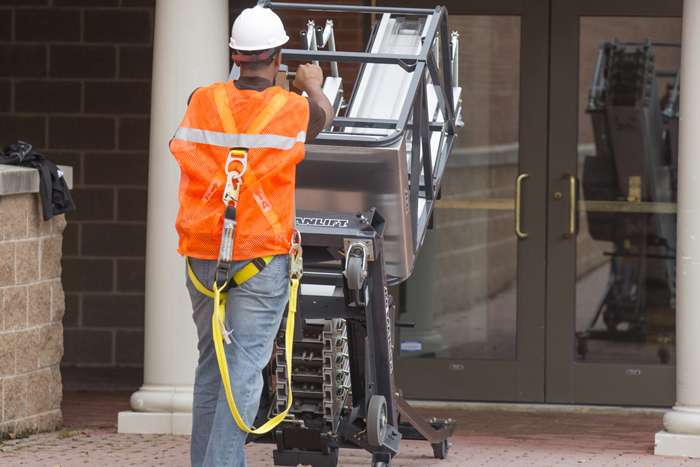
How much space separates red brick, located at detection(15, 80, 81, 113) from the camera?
7875 mm

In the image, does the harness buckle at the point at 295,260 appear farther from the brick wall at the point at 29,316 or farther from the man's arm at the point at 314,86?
the brick wall at the point at 29,316

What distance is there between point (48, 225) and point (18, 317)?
0.55 metres

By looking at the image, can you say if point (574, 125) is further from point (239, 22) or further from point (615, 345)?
point (239, 22)

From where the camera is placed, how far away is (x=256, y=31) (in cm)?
365

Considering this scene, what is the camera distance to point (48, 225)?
5.89 metres

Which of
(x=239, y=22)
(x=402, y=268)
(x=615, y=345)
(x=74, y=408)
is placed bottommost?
(x=74, y=408)

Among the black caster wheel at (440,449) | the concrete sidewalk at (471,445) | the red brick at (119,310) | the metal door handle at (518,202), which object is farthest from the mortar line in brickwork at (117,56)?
the black caster wheel at (440,449)

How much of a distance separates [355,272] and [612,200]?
3387 millimetres

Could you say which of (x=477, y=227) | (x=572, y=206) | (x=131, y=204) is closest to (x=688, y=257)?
(x=572, y=206)

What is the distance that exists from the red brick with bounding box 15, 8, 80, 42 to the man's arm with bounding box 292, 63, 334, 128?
4.40 m

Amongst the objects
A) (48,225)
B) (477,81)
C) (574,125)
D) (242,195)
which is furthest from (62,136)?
(242,195)

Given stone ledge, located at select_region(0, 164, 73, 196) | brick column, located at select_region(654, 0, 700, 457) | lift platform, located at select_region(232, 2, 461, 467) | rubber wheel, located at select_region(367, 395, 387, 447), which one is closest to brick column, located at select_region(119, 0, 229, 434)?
Answer: stone ledge, located at select_region(0, 164, 73, 196)

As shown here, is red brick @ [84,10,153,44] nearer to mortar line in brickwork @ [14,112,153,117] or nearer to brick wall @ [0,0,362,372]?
brick wall @ [0,0,362,372]

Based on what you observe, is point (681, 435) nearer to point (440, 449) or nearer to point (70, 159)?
point (440, 449)
